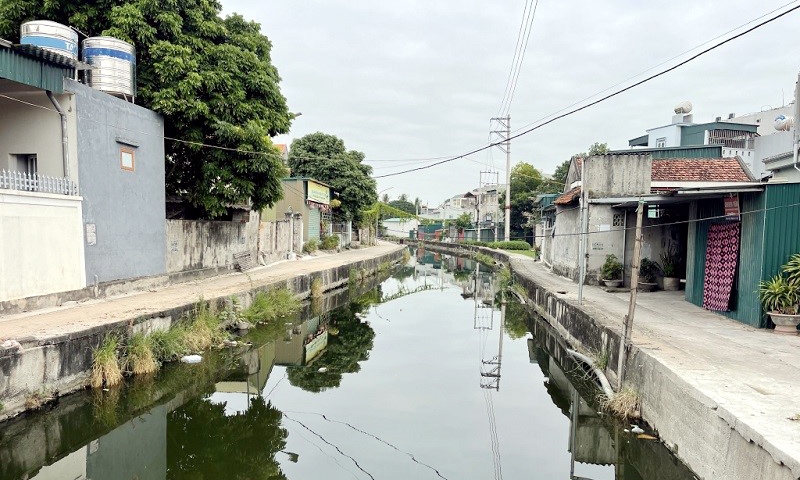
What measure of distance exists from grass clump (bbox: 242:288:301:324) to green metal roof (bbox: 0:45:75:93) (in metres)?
6.09

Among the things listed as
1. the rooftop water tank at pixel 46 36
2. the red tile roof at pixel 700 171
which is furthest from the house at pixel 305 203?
the red tile roof at pixel 700 171

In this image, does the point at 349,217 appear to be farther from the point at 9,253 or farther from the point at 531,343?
the point at 9,253

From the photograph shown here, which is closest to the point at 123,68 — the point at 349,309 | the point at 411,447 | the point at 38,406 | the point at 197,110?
the point at 197,110

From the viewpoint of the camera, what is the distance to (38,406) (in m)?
6.74

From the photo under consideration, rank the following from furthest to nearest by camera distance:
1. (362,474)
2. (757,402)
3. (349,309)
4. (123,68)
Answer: (349,309) → (123,68) → (362,474) → (757,402)

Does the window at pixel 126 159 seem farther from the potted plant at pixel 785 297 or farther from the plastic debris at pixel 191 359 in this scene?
the potted plant at pixel 785 297

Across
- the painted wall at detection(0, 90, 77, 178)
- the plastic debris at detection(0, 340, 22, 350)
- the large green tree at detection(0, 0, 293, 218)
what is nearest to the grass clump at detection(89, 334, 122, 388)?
the plastic debris at detection(0, 340, 22, 350)

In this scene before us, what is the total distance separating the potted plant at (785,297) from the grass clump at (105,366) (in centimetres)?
1042

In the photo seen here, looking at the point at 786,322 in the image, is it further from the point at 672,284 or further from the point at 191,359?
the point at 191,359

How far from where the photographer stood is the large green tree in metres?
12.4

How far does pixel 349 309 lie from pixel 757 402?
1307cm

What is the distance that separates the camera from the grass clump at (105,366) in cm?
766

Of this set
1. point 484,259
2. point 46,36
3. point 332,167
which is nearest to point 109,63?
point 46,36

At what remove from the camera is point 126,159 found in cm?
1184
